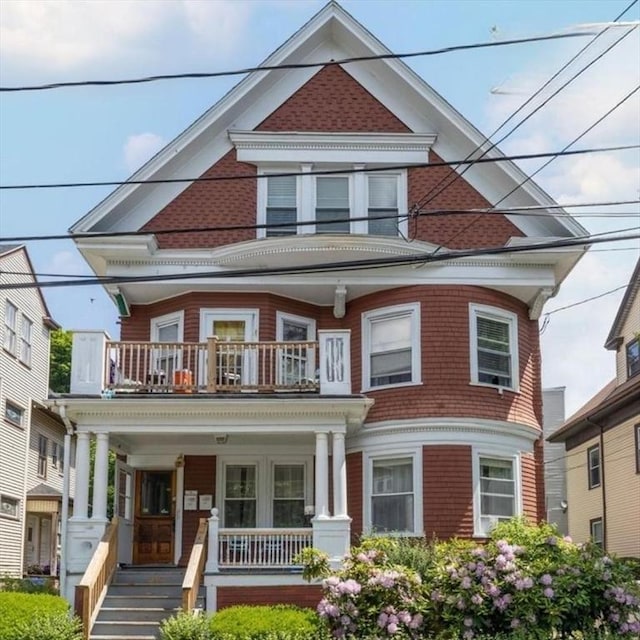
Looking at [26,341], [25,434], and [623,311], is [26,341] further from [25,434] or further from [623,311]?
[623,311]

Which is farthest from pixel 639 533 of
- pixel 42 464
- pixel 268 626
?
pixel 42 464

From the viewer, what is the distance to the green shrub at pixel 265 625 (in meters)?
14.4

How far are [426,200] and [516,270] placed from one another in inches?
91.8

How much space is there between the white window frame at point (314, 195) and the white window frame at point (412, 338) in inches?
66.6

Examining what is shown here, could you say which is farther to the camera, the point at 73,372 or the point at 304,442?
the point at 304,442

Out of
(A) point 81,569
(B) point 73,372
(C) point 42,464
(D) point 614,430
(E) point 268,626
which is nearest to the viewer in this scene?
(E) point 268,626

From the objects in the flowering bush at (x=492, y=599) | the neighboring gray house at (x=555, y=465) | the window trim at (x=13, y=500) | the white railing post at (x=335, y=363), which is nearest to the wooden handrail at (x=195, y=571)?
the white railing post at (x=335, y=363)

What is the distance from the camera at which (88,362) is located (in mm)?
18484

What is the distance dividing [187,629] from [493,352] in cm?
896

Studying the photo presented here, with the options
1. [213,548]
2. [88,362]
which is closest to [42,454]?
[88,362]

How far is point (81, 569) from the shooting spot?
17.3 m

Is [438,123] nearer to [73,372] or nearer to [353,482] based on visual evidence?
[353,482]

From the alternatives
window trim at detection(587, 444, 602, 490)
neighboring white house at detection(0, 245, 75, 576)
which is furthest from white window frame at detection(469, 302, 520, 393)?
neighboring white house at detection(0, 245, 75, 576)

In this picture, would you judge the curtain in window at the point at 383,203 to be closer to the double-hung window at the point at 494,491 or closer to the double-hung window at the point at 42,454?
the double-hung window at the point at 494,491
